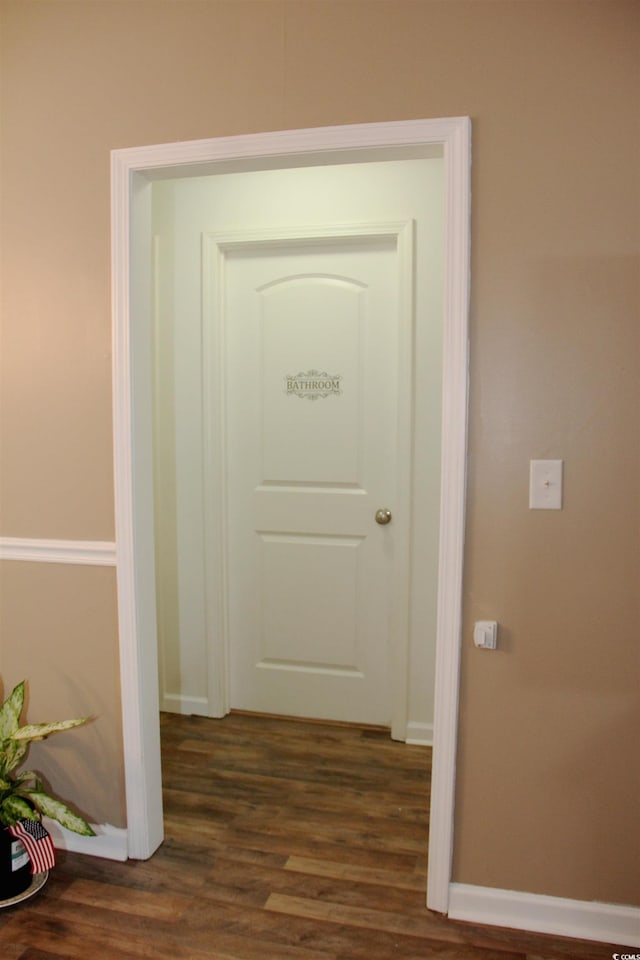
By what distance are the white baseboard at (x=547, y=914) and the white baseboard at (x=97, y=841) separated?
3.22 ft

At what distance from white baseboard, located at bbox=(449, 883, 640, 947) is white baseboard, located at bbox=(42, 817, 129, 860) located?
98cm

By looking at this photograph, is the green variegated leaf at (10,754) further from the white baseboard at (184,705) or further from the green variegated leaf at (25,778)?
the white baseboard at (184,705)

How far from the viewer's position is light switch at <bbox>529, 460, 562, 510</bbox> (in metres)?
1.71

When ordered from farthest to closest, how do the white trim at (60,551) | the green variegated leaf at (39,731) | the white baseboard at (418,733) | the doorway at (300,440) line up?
the white baseboard at (418,733) → the doorway at (300,440) → the white trim at (60,551) → the green variegated leaf at (39,731)

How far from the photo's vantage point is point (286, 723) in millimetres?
2957

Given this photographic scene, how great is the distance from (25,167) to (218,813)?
2.14m

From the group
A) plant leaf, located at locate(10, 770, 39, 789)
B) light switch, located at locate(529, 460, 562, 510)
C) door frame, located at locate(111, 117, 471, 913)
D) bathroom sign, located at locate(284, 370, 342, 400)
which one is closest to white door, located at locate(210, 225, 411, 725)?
bathroom sign, located at locate(284, 370, 342, 400)

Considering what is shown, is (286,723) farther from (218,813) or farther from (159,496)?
(159,496)

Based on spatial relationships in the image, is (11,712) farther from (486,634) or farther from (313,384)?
(313,384)

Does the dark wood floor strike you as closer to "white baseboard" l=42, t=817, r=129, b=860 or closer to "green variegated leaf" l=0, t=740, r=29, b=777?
"white baseboard" l=42, t=817, r=129, b=860

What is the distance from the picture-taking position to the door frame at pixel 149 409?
171 cm

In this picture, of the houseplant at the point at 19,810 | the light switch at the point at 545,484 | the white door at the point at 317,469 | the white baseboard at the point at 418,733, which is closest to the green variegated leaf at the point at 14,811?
the houseplant at the point at 19,810

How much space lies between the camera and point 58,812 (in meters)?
1.87

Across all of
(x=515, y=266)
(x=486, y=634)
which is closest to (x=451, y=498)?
(x=486, y=634)
